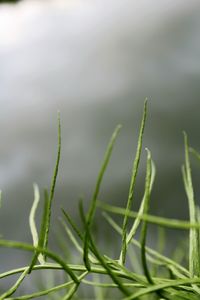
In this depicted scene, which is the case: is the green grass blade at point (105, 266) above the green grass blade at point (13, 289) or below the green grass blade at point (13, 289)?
above

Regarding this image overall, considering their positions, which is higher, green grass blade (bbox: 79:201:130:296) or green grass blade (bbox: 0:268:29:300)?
green grass blade (bbox: 79:201:130:296)

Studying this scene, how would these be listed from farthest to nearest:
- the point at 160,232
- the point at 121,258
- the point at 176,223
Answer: the point at 160,232 → the point at 121,258 → the point at 176,223

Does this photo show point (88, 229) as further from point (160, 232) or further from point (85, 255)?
point (160, 232)

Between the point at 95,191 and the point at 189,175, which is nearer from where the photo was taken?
the point at 95,191

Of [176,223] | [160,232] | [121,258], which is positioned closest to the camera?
[176,223]

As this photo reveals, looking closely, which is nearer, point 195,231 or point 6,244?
point 6,244

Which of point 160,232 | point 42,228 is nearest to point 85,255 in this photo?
point 42,228

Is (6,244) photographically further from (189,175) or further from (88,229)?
(189,175)

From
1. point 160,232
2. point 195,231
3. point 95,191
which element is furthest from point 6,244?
point 160,232
